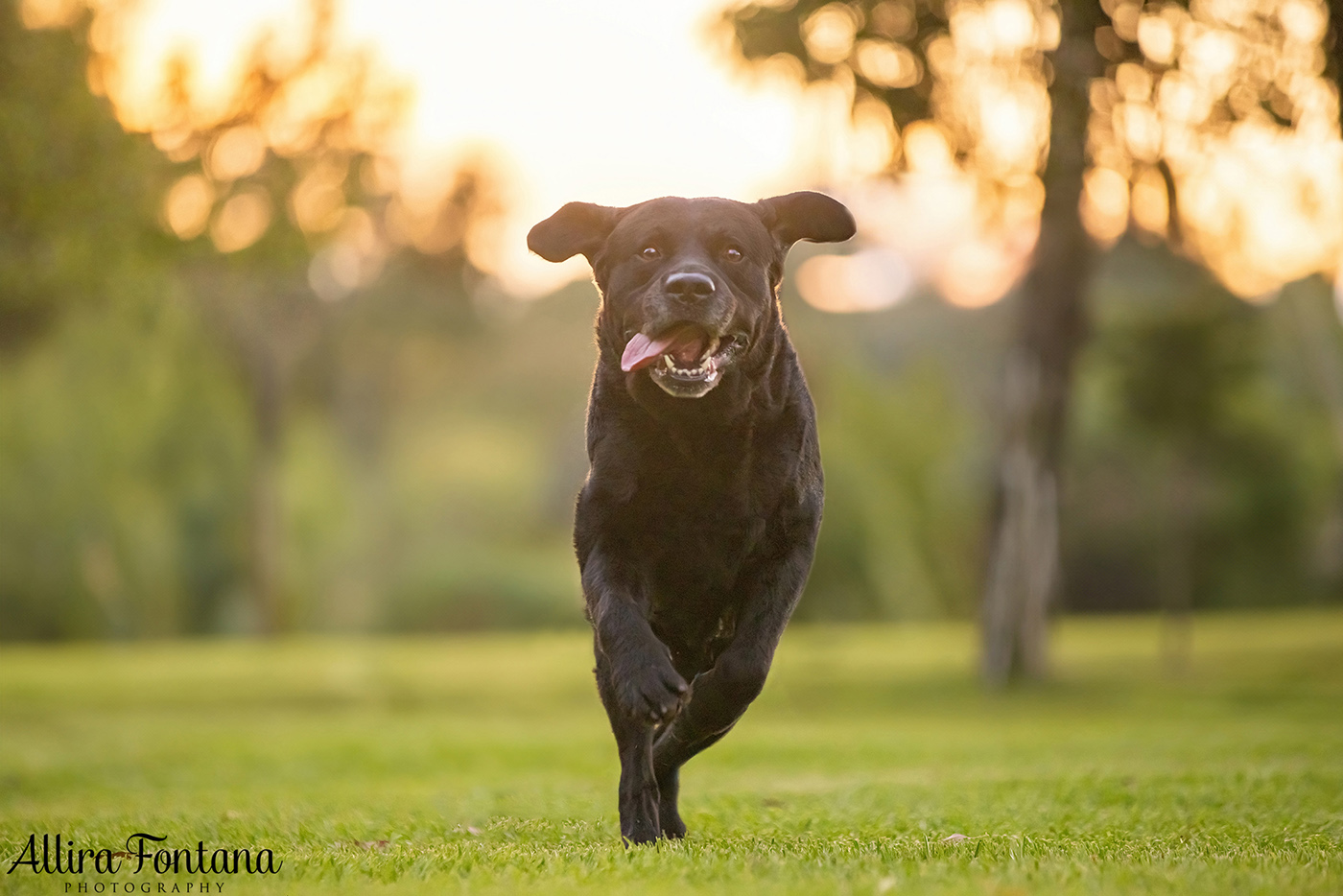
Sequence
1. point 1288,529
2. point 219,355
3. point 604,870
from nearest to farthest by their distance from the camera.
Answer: point 604,870, point 219,355, point 1288,529

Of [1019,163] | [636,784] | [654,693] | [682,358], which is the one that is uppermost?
[1019,163]

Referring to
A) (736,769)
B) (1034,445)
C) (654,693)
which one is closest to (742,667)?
(654,693)

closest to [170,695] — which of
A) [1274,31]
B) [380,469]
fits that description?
[1274,31]

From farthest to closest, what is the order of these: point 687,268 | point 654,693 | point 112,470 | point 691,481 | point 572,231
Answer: point 112,470 < point 572,231 < point 691,481 < point 687,268 < point 654,693

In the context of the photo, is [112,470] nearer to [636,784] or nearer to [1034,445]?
[1034,445]

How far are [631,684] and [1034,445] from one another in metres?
14.0

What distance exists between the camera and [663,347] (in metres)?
5.13

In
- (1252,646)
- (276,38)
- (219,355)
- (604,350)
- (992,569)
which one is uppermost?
(276,38)

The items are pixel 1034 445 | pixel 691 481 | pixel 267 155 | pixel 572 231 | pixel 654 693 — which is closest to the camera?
pixel 654 693

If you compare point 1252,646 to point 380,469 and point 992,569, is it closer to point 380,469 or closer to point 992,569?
point 992,569

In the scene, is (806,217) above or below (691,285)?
above

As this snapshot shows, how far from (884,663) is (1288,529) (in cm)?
1608

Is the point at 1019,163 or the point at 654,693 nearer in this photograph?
the point at 654,693

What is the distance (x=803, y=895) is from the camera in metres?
3.92
